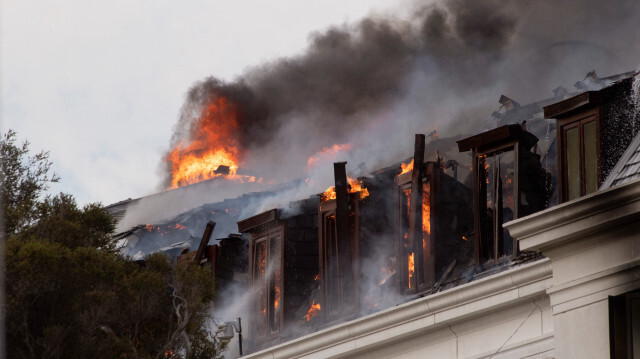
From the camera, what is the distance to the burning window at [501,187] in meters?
17.6

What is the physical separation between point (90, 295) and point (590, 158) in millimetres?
10203

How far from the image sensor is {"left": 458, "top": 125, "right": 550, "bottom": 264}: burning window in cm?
1758

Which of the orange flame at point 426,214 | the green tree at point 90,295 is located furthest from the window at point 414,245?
the green tree at point 90,295

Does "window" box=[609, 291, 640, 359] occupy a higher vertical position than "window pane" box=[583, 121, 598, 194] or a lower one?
lower

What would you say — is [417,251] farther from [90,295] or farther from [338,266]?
[90,295]

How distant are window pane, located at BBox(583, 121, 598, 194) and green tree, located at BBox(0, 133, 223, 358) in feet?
31.1

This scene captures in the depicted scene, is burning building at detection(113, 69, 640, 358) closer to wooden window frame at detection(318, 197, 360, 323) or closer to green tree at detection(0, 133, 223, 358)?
wooden window frame at detection(318, 197, 360, 323)

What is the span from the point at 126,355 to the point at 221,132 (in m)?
22.5

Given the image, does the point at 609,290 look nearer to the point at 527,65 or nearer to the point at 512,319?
the point at 512,319

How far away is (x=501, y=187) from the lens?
58.9ft

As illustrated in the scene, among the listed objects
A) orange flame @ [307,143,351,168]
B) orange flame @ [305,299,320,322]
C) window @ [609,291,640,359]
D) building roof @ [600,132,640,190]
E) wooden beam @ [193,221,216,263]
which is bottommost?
window @ [609,291,640,359]

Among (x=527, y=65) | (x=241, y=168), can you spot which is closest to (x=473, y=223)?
(x=527, y=65)

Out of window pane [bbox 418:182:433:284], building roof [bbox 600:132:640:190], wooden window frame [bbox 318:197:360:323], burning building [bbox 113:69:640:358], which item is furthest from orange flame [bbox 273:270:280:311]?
building roof [bbox 600:132:640:190]

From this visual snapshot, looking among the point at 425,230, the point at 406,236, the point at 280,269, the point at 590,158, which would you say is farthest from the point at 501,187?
the point at 280,269
